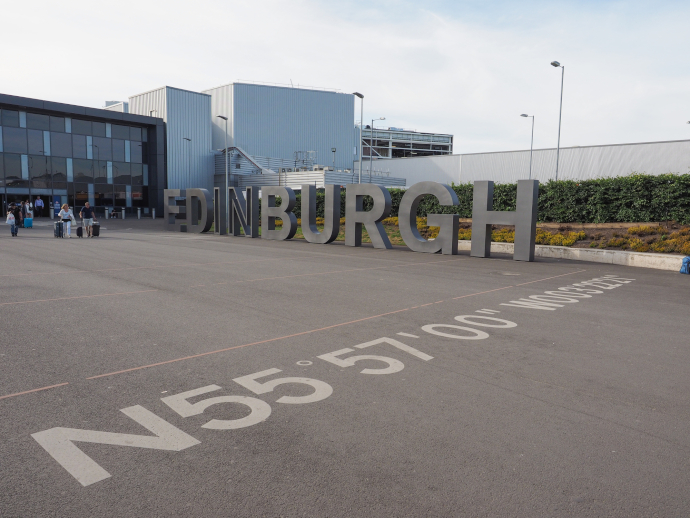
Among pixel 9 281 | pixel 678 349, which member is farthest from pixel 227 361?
pixel 9 281

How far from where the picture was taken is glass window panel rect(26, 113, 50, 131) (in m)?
41.1

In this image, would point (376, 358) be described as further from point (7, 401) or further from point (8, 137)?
point (8, 137)

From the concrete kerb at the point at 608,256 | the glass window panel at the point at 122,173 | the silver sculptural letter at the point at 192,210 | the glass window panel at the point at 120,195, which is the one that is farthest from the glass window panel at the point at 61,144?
the concrete kerb at the point at 608,256

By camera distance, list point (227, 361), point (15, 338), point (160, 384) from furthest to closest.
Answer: point (15, 338), point (227, 361), point (160, 384)

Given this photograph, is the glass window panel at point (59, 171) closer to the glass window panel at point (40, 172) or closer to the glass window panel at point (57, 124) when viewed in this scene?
the glass window panel at point (40, 172)

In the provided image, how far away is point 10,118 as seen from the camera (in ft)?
132

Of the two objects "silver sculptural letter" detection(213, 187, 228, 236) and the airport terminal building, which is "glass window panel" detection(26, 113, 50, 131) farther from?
"silver sculptural letter" detection(213, 187, 228, 236)

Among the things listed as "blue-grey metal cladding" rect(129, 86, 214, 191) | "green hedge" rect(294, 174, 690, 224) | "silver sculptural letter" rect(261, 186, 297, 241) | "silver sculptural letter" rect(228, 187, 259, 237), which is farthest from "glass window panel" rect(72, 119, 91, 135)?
"green hedge" rect(294, 174, 690, 224)

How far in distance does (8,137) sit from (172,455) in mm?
45306

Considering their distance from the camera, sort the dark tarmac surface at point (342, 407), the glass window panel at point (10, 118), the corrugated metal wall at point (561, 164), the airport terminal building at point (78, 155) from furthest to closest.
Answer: the airport terminal building at point (78, 155), the glass window panel at point (10, 118), the corrugated metal wall at point (561, 164), the dark tarmac surface at point (342, 407)

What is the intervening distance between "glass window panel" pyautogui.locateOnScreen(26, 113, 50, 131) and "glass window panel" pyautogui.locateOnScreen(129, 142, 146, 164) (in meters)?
6.94

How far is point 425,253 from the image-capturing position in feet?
60.6

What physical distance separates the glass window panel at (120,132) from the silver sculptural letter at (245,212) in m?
24.4

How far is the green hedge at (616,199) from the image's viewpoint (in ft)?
62.4
